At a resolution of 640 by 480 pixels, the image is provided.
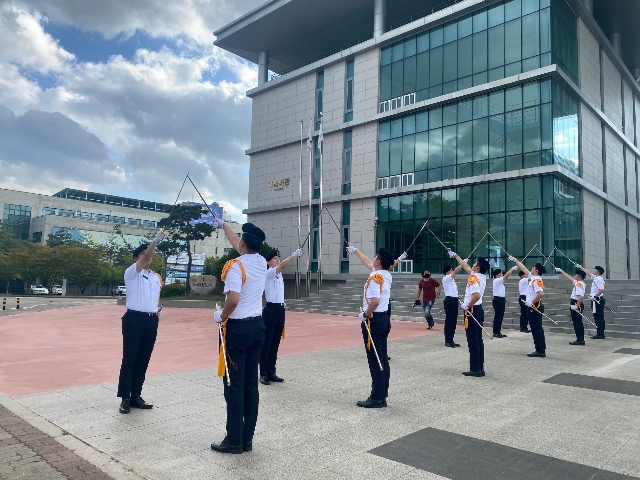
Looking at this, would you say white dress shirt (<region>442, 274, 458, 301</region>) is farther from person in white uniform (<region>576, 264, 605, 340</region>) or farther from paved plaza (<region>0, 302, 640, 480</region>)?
person in white uniform (<region>576, 264, 605, 340</region>)

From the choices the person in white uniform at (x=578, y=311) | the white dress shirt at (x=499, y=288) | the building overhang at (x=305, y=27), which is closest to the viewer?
the person in white uniform at (x=578, y=311)

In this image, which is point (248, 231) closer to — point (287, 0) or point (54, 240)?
point (287, 0)

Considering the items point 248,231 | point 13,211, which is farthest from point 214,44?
point 13,211

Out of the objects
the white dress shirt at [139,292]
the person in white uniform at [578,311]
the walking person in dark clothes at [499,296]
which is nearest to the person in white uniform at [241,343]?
the white dress shirt at [139,292]

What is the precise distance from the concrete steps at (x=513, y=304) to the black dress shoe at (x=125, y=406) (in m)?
14.1

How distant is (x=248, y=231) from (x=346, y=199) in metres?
28.7

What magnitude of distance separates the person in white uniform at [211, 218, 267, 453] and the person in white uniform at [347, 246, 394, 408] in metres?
2.00

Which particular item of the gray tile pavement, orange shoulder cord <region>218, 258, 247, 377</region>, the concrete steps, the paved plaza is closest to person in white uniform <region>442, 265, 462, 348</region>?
the paved plaza

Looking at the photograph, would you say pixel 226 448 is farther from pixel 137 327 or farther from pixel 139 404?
pixel 137 327

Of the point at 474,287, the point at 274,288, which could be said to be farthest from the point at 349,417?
the point at 474,287

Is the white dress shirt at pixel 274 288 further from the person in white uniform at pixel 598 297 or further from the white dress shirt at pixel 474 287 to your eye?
the person in white uniform at pixel 598 297

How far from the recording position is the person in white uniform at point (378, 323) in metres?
6.35

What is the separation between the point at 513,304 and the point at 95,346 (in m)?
14.7

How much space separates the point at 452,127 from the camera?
28.8 metres
